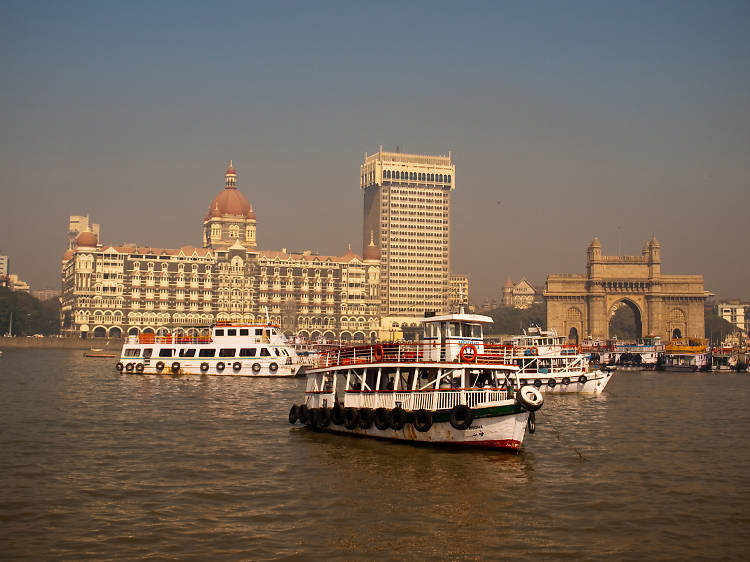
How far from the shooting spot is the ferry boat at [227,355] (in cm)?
7369

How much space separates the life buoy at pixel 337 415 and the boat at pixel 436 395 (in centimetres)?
3

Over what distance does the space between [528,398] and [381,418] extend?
641 centimetres

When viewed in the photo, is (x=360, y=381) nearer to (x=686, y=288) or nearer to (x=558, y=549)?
(x=558, y=549)

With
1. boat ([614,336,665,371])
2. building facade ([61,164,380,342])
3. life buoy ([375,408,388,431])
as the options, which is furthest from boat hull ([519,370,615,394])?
building facade ([61,164,380,342])

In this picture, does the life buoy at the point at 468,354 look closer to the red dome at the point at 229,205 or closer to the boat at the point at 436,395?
the boat at the point at 436,395

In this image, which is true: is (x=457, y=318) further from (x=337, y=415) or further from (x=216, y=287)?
(x=216, y=287)

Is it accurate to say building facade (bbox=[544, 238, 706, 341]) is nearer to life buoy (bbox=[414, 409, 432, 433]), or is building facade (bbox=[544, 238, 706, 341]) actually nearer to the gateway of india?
the gateway of india

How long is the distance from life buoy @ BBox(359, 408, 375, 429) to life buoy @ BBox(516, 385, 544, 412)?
22.1ft

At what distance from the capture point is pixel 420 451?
3173 cm

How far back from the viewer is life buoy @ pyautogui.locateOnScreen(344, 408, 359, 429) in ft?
116

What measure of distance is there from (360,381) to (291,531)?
15.4 metres

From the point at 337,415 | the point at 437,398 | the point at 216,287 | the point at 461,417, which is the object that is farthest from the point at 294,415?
the point at 216,287

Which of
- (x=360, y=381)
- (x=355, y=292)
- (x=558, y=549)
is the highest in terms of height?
(x=355, y=292)

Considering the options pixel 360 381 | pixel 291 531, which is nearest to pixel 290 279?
pixel 360 381
